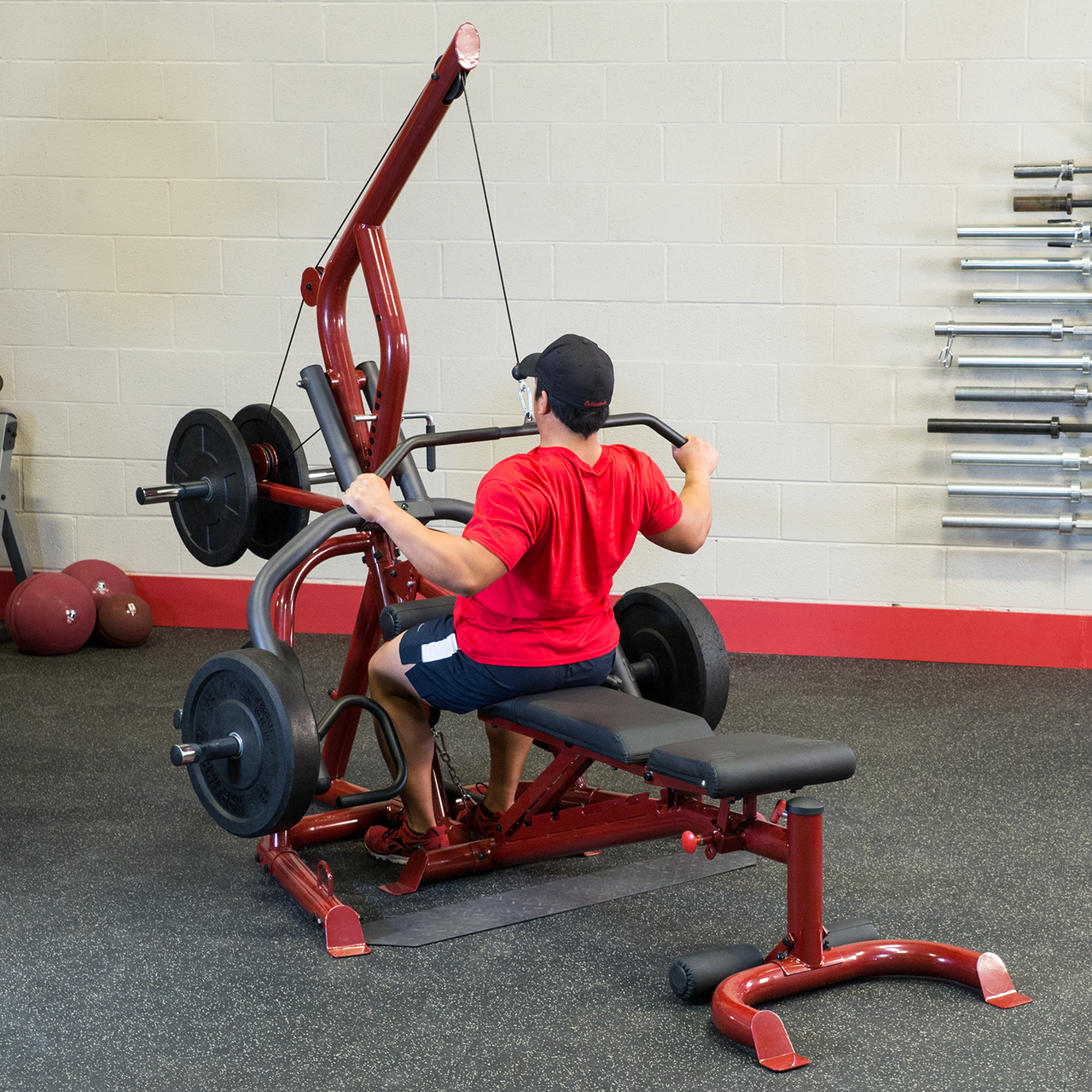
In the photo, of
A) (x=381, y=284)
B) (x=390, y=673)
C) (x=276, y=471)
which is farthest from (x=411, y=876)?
(x=381, y=284)

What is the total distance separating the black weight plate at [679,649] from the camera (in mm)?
2838

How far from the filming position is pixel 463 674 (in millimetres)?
2578

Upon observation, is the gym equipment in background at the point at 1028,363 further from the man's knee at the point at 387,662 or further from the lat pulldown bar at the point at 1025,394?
the man's knee at the point at 387,662

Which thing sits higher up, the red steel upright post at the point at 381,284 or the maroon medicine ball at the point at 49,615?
the red steel upright post at the point at 381,284

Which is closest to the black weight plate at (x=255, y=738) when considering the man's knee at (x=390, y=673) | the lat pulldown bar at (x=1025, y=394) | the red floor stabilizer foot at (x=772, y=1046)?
the man's knee at (x=390, y=673)

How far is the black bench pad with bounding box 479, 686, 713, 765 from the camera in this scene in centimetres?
228

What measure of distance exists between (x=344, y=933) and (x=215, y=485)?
1162 mm

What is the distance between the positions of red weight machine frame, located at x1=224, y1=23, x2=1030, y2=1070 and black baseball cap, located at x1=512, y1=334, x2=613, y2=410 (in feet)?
2.04

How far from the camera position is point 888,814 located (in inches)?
126

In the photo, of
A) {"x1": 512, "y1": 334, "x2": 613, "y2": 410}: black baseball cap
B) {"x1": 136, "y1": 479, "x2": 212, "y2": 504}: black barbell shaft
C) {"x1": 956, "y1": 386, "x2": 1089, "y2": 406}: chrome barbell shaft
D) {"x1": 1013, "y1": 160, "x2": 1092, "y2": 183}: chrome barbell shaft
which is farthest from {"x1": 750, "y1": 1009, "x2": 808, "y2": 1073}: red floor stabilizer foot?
{"x1": 1013, "y1": 160, "x2": 1092, "y2": 183}: chrome barbell shaft

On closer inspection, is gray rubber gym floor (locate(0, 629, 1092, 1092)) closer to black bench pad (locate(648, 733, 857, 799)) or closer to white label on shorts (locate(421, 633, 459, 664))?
black bench pad (locate(648, 733, 857, 799))

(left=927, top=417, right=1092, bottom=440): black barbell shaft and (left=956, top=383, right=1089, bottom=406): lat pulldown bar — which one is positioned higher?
(left=956, top=383, right=1089, bottom=406): lat pulldown bar

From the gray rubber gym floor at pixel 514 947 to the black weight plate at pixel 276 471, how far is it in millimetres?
691

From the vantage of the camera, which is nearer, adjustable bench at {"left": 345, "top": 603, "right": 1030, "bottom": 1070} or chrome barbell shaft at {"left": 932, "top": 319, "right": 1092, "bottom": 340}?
adjustable bench at {"left": 345, "top": 603, "right": 1030, "bottom": 1070}
